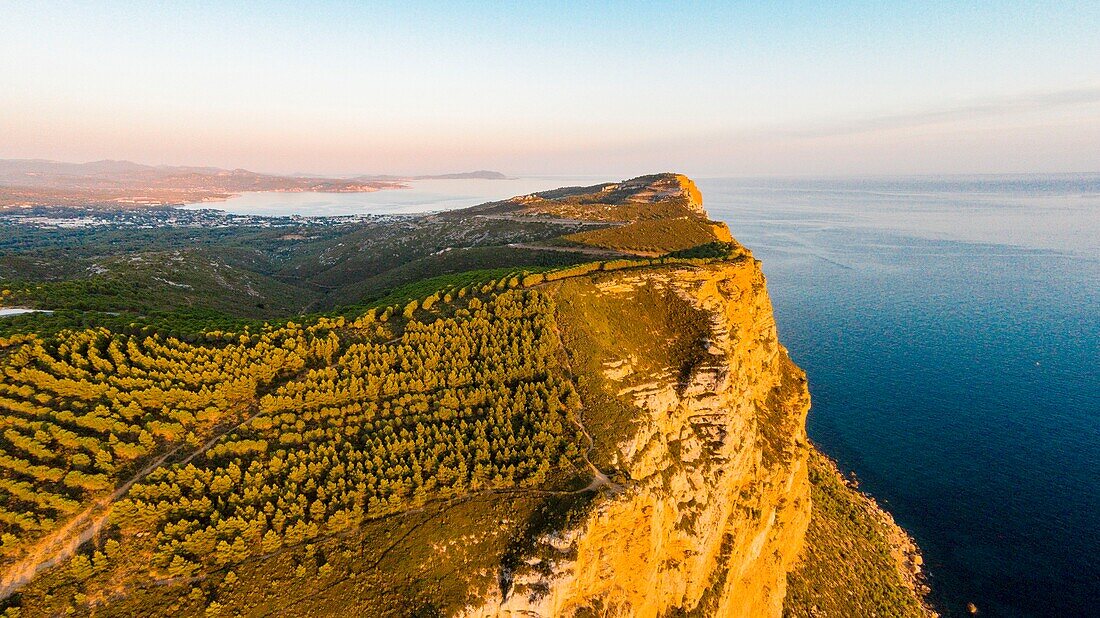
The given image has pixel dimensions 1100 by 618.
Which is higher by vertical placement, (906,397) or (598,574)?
(598,574)

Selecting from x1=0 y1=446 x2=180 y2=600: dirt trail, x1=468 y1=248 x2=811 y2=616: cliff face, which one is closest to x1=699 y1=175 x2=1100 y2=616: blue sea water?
x1=468 y1=248 x2=811 y2=616: cliff face

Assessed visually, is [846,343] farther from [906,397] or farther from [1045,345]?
[1045,345]

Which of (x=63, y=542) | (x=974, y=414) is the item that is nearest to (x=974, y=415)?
(x=974, y=414)

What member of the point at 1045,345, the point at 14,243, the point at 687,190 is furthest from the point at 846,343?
the point at 14,243

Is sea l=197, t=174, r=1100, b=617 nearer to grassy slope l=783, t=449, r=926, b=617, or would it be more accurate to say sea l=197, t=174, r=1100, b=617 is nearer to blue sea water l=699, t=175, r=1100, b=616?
blue sea water l=699, t=175, r=1100, b=616

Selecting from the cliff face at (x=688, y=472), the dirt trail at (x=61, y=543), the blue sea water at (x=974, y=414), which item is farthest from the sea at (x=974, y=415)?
the dirt trail at (x=61, y=543)

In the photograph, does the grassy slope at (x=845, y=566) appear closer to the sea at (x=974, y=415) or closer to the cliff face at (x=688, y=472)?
the cliff face at (x=688, y=472)
